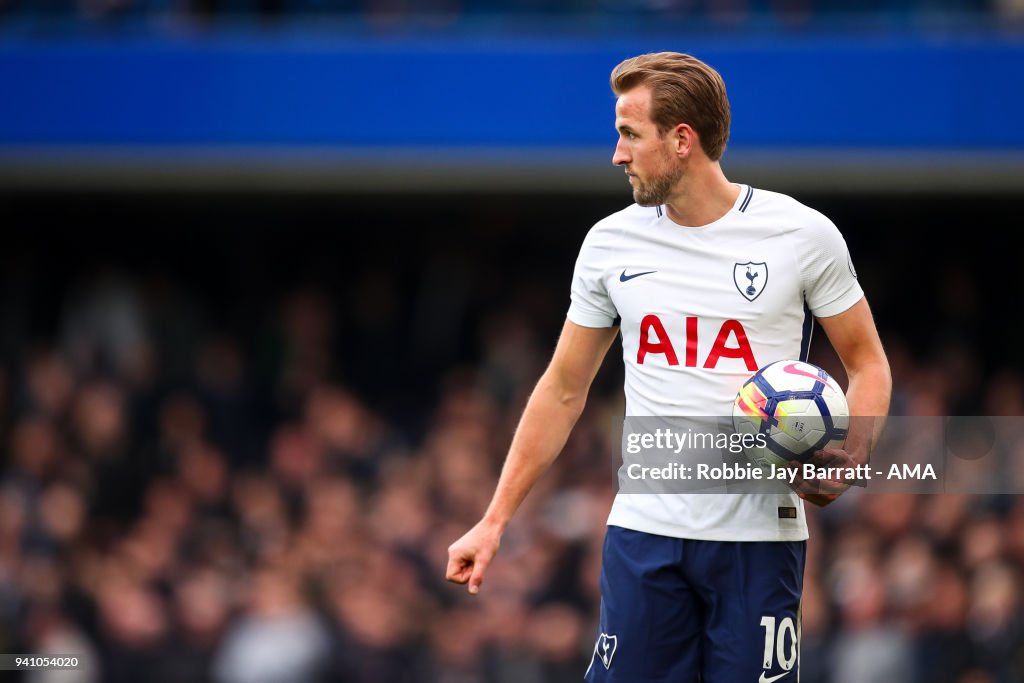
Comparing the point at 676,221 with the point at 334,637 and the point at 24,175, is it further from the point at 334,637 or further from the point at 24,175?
the point at 24,175

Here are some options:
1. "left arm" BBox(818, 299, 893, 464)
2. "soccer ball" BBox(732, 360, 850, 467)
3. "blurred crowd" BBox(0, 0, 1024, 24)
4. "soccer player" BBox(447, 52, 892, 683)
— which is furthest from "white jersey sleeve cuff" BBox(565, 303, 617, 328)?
"blurred crowd" BBox(0, 0, 1024, 24)

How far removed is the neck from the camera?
4.33 meters

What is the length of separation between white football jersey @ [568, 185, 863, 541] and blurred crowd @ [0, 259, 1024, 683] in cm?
433

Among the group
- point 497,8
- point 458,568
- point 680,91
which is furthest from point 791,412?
point 497,8

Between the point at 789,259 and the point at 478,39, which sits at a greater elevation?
the point at 478,39

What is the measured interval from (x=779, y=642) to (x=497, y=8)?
9230 mm

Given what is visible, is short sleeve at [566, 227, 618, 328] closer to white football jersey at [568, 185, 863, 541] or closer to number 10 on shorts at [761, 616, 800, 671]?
white football jersey at [568, 185, 863, 541]

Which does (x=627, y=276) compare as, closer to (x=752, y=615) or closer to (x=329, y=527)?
(x=752, y=615)

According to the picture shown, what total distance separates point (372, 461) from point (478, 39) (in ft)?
11.9

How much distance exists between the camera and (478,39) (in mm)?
11938

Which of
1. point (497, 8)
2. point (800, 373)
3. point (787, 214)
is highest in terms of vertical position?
point (497, 8)

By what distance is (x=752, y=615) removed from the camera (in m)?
4.12

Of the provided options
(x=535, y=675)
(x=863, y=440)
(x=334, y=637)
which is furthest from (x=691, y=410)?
(x=334, y=637)

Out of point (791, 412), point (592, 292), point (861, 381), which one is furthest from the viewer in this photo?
point (592, 292)
